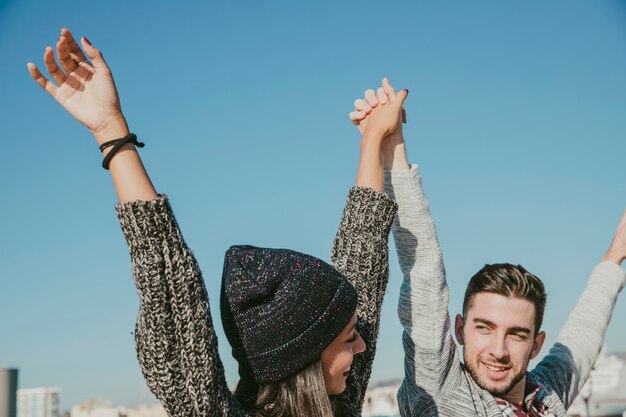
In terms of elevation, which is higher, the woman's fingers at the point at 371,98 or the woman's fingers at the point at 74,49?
the woman's fingers at the point at 371,98

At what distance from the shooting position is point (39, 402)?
2813 inches

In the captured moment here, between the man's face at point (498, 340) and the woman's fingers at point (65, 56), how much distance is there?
1.73m

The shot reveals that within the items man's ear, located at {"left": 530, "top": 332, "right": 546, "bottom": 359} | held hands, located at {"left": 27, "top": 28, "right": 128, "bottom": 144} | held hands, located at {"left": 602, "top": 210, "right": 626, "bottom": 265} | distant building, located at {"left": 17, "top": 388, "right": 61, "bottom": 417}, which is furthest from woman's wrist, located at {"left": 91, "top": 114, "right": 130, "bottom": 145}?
distant building, located at {"left": 17, "top": 388, "right": 61, "bottom": 417}

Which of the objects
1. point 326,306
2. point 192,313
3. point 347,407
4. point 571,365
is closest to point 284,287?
point 326,306

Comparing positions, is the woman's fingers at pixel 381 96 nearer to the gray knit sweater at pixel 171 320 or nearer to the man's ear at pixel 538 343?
the gray knit sweater at pixel 171 320

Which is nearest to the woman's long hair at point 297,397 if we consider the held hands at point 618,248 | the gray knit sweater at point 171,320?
the gray knit sweater at point 171,320

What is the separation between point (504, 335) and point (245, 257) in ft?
4.27

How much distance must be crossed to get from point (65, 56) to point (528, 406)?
2095 mm

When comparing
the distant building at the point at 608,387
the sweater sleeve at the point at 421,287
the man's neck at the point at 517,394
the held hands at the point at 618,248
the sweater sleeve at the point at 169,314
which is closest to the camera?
the sweater sleeve at the point at 169,314

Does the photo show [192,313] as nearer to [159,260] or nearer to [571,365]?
[159,260]

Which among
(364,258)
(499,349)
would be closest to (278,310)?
(364,258)

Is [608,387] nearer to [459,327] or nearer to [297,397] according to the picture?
[459,327]

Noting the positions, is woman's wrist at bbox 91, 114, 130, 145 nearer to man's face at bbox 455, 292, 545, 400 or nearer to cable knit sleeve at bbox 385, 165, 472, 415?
cable knit sleeve at bbox 385, 165, 472, 415

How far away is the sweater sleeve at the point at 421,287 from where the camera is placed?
2547 mm
